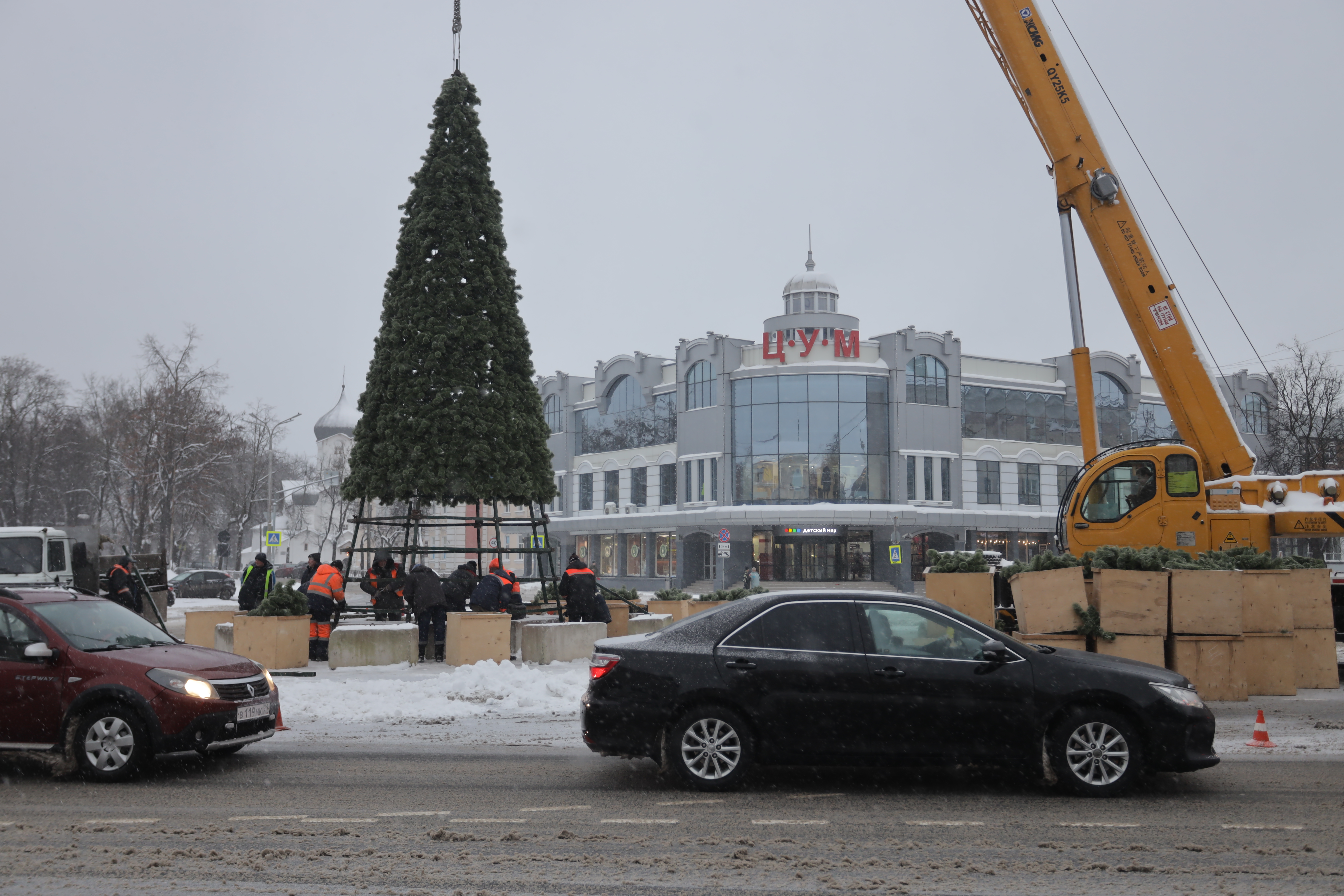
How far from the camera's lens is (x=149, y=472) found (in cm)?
4706

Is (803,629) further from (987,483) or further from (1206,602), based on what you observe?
(987,483)

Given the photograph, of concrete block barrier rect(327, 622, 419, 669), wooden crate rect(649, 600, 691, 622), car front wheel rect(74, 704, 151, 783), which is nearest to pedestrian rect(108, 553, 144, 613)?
concrete block barrier rect(327, 622, 419, 669)

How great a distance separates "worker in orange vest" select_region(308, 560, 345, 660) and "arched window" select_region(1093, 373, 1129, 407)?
5093 centimetres

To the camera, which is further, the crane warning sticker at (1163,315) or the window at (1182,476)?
the crane warning sticker at (1163,315)

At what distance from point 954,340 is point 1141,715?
50.0 m

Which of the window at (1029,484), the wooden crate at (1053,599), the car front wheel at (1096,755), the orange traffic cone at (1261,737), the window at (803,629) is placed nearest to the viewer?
the car front wheel at (1096,755)

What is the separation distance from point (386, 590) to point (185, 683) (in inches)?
368

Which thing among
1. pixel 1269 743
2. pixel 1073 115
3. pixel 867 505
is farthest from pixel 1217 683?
pixel 867 505

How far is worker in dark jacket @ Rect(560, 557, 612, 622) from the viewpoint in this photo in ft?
56.0

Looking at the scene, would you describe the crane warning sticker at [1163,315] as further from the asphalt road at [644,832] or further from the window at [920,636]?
the window at [920,636]

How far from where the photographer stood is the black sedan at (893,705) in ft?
24.7

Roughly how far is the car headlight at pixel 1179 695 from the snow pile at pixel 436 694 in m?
6.28

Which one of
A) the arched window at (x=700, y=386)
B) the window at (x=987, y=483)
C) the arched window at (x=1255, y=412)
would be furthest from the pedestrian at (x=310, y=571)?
the arched window at (x=1255, y=412)

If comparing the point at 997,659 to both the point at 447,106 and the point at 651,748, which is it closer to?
the point at 651,748
